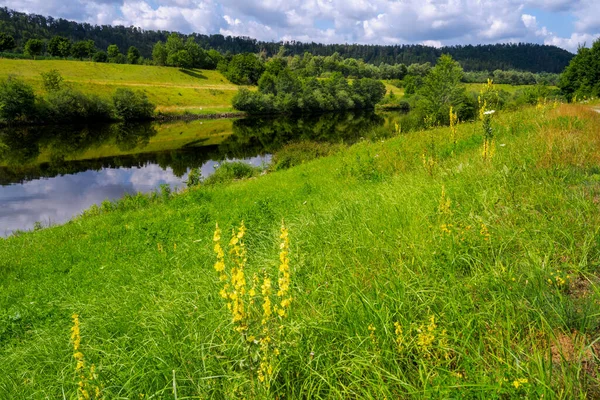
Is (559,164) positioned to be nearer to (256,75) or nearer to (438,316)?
(438,316)

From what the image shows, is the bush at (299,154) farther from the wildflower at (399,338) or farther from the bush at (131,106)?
the bush at (131,106)

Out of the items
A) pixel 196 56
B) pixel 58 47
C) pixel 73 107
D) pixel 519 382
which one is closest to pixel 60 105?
pixel 73 107

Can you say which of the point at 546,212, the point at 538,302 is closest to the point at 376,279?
the point at 538,302

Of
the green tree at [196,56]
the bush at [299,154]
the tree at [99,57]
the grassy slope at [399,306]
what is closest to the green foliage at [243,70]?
the green tree at [196,56]

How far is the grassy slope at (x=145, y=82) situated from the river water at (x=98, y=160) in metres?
23.1

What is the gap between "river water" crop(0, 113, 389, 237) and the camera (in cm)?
2209

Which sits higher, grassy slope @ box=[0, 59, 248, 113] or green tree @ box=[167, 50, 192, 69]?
green tree @ box=[167, 50, 192, 69]

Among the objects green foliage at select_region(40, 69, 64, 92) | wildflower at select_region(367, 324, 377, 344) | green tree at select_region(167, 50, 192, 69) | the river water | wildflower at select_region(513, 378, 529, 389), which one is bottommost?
the river water

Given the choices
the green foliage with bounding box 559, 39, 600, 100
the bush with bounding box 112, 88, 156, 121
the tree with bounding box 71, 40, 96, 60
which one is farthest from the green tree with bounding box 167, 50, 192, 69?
the green foliage with bounding box 559, 39, 600, 100

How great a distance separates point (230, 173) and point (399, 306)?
63.1 feet

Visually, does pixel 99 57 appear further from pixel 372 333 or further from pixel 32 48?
pixel 372 333

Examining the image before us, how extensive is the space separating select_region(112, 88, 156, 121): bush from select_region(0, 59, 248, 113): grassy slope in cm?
663

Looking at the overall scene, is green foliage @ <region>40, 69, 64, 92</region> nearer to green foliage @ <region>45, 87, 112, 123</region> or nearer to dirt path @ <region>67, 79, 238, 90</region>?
green foliage @ <region>45, 87, 112, 123</region>

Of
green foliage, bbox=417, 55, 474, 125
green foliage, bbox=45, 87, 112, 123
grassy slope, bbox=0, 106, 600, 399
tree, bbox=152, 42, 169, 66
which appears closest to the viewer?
grassy slope, bbox=0, 106, 600, 399
